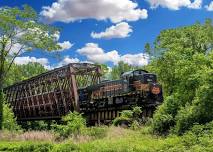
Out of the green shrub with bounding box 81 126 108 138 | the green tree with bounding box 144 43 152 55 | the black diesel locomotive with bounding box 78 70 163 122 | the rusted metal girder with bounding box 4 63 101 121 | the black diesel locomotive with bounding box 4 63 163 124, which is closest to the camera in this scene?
the green shrub with bounding box 81 126 108 138

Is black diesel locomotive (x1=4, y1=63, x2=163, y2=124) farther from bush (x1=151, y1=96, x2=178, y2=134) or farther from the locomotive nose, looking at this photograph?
bush (x1=151, y1=96, x2=178, y2=134)

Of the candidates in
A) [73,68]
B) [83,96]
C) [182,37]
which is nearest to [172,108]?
[73,68]

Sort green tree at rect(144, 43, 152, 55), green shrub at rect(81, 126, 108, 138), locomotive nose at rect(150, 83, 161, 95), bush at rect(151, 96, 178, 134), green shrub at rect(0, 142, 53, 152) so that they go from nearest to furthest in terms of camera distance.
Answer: green shrub at rect(0, 142, 53, 152), bush at rect(151, 96, 178, 134), green shrub at rect(81, 126, 108, 138), locomotive nose at rect(150, 83, 161, 95), green tree at rect(144, 43, 152, 55)

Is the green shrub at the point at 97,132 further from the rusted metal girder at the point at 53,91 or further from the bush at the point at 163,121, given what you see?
the rusted metal girder at the point at 53,91

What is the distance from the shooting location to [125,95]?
1539 inches

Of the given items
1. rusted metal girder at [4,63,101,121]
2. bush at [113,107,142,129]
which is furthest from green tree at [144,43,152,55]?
bush at [113,107,142,129]

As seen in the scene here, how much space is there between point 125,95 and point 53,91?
11566mm

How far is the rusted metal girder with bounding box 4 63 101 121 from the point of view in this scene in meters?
43.4

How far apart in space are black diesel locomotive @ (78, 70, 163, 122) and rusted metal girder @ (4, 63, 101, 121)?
2471mm

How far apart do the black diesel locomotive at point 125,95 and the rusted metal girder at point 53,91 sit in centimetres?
247

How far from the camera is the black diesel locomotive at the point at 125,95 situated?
37656 mm

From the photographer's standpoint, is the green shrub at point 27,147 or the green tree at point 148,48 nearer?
the green shrub at point 27,147

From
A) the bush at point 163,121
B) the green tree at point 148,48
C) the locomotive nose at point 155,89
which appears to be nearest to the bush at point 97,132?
the bush at point 163,121

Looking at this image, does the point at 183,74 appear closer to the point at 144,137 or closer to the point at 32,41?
the point at 144,137
